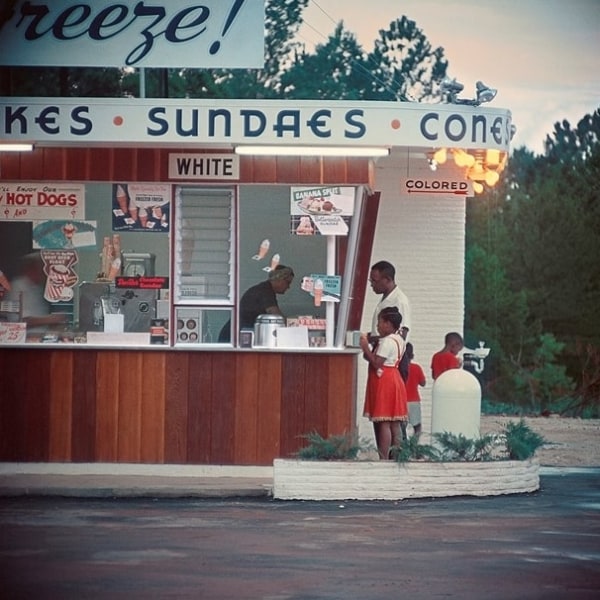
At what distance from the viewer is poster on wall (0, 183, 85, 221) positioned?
1633 cm

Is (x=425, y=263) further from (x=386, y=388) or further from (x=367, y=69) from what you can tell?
(x=367, y=69)

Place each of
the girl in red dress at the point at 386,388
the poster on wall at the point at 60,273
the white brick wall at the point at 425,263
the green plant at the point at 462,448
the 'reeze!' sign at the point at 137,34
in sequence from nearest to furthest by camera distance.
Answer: the green plant at the point at 462,448 < the girl in red dress at the point at 386,388 < the poster on wall at the point at 60,273 < the 'reeze!' sign at the point at 137,34 < the white brick wall at the point at 425,263

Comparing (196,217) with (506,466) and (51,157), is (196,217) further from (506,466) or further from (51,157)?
(506,466)

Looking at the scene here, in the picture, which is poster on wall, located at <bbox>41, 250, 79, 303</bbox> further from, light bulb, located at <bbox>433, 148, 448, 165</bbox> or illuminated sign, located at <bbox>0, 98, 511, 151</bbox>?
light bulb, located at <bbox>433, 148, 448, 165</bbox>

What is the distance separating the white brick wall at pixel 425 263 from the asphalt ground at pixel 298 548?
4827 millimetres

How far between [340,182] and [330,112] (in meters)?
0.74

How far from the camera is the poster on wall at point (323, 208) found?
53.0ft

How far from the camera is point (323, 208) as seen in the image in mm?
16188

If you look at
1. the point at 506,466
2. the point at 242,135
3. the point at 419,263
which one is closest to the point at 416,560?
the point at 506,466

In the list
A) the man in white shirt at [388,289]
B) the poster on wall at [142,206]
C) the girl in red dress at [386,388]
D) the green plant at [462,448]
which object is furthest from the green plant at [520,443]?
the poster on wall at [142,206]

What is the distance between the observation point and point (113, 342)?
16188 millimetres

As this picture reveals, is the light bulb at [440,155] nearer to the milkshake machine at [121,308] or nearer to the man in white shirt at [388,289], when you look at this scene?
the man in white shirt at [388,289]

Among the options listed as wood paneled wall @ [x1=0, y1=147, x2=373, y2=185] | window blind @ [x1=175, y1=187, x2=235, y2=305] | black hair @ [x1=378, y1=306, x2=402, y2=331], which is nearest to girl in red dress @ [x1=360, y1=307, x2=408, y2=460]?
black hair @ [x1=378, y1=306, x2=402, y2=331]

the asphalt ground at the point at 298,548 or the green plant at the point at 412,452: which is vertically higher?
the green plant at the point at 412,452
